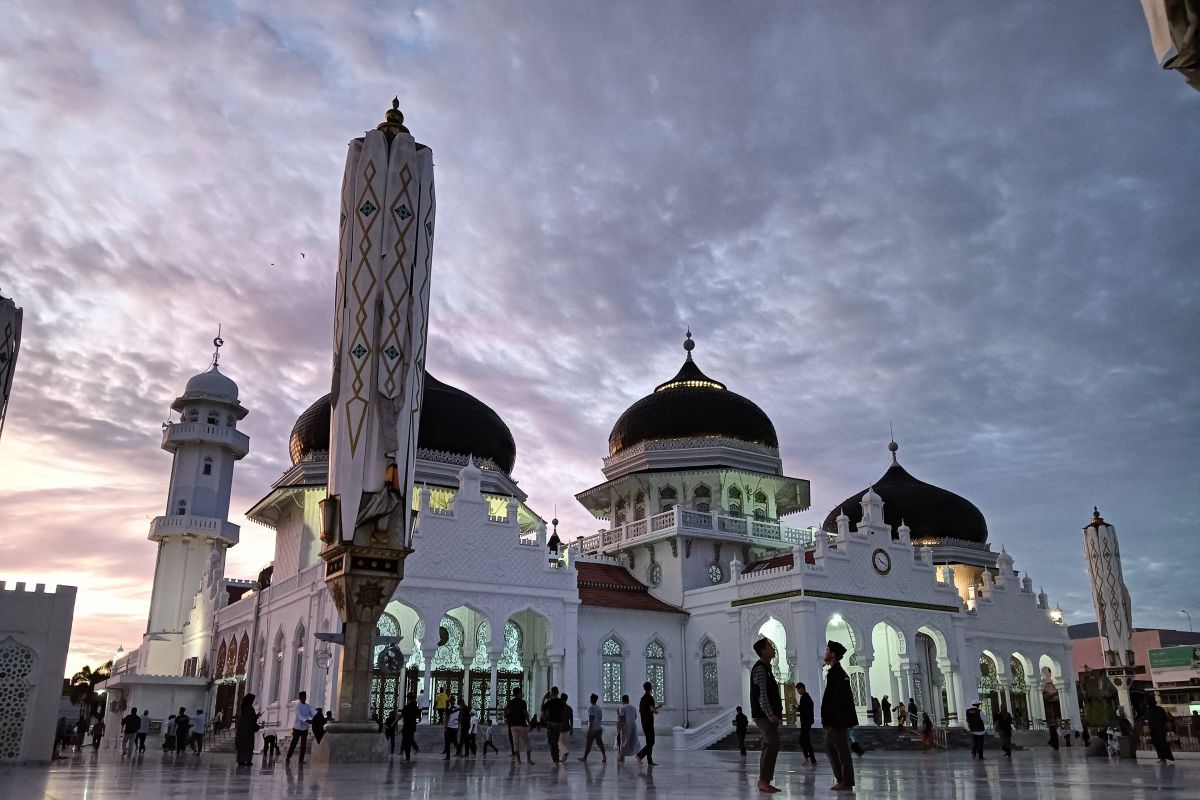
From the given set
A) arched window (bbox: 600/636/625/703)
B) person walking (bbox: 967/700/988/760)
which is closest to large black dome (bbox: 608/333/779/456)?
arched window (bbox: 600/636/625/703)

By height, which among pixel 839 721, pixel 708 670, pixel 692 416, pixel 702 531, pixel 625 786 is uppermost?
pixel 692 416

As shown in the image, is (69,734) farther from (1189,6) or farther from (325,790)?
(1189,6)

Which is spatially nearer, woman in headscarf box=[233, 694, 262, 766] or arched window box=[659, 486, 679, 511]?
woman in headscarf box=[233, 694, 262, 766]

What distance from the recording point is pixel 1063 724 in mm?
32188

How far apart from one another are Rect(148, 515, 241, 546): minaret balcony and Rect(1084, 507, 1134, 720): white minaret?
33802mm

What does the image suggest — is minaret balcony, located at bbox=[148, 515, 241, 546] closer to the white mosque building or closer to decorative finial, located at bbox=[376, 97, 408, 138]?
the white mosque building

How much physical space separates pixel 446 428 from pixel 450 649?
7720mm

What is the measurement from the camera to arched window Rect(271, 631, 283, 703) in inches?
1045

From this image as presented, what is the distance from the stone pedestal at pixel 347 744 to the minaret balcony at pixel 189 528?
2684 cm

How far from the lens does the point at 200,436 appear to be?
40562 millimetres

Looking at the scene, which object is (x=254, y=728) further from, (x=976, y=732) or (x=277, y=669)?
(x=976, y=732)

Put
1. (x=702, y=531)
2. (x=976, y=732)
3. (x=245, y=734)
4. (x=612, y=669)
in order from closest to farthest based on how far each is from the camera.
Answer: (x=245, y=734) → (x=976, y=732) → (x=612, y=669) → (x=702, y=531)

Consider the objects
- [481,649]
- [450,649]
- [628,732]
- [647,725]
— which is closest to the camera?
[647,725]

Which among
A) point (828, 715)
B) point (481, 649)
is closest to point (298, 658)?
point (481, 649)
